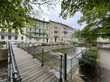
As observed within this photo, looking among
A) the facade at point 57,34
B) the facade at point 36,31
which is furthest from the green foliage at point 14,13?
the facade at point 57,34

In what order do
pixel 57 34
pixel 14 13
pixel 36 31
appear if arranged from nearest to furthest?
pixel 14 13
pixel 36 31
pixel 57 34

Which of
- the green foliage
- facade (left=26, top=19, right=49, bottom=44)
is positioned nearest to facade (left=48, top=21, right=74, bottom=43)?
facade (left=26, top=19, right=49, bottom=44)

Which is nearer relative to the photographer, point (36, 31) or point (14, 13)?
point (14, 13)

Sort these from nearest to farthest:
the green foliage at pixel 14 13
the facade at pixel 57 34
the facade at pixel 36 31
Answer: the green foliage at pixel 14 13
the facade at pixel 36 31
the facade at pixel 57 34

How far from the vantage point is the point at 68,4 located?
2.75 meters

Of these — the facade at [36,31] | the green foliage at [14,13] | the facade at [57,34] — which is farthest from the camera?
the facade at [57,34]

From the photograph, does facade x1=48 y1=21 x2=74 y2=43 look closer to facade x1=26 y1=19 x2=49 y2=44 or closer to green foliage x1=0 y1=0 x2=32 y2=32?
facade x1=26 y1=19 x2=49 y2=44

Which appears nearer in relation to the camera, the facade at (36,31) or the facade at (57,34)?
the facade at (36,31)

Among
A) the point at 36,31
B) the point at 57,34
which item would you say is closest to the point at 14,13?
the point at 36,31

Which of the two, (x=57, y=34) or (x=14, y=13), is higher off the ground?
(x=57, y=34)

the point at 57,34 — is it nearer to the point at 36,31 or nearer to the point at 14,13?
the point at 36,31

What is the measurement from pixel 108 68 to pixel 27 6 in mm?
9134

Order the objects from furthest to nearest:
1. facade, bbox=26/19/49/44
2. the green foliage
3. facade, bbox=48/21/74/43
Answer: facade, bbox=48/21/74/43, facade, bbox=26/19/49/44, the green foliage

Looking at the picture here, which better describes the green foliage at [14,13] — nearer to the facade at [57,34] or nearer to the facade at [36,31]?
the facade at [36,31]
